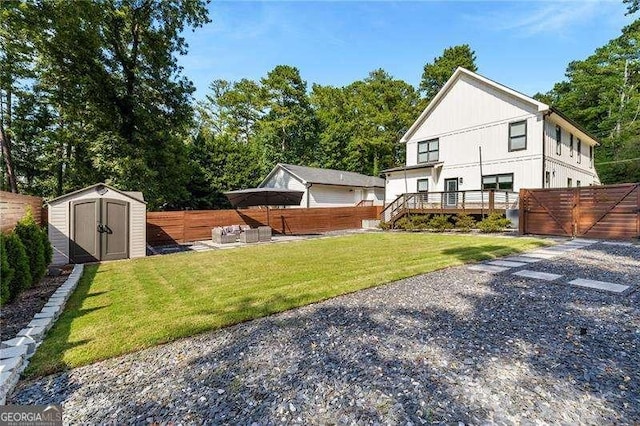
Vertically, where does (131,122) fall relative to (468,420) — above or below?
above


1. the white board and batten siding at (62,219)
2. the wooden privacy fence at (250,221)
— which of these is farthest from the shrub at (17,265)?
the wooden privacy fence at (250,221)

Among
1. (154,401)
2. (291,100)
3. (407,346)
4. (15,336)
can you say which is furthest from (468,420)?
(291,100)

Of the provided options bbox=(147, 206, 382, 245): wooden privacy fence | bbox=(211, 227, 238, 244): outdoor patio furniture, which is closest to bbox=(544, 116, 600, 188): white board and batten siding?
bbox=(147, 206, 382, 245): wooden privacy fence

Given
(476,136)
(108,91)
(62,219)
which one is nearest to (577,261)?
(476,136)

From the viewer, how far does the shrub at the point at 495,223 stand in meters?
13.9

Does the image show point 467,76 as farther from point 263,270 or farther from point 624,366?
point 624,366

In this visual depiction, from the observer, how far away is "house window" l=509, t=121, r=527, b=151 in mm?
16156

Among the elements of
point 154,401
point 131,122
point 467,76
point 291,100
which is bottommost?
point 154,401

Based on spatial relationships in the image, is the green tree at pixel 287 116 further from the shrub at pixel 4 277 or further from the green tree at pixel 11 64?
the shrub at pixel 4 277

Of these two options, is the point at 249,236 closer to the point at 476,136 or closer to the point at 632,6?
the point at 476,136

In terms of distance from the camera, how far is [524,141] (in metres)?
16.1

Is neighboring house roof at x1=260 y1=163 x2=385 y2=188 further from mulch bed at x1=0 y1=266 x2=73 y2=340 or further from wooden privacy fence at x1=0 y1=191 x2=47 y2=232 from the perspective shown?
mulch bed at x1=0 y1=266 x2=73 y2=340

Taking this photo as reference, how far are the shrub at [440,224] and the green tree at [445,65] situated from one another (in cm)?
2453

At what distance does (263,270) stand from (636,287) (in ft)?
22.6
